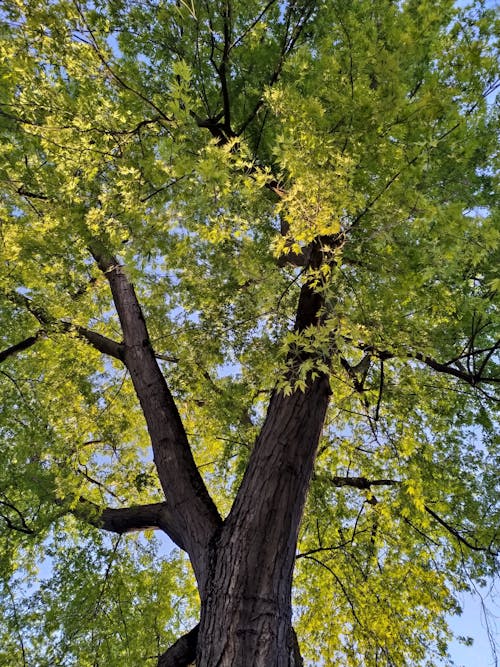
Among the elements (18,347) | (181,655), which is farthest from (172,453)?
(18,347)

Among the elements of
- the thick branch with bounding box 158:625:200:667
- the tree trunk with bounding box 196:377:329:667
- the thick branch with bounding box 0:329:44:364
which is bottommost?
the thick branch with bounding box 158:625:200:667

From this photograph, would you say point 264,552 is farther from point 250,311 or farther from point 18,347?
point 18,347

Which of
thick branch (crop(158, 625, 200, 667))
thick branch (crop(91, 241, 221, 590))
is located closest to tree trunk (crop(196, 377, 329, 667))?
thick branch (crop(91, 241, 221, 590))

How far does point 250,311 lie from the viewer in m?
4.90

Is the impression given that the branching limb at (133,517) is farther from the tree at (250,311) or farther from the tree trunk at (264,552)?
the tree trunk at (264,552)

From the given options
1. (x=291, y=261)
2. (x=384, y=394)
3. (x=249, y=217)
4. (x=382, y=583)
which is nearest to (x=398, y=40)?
(x=249, y=217)

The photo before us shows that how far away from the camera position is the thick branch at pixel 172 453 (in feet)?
11.4

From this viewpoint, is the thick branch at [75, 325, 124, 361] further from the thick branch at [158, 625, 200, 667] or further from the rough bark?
the thick branch at [158, 625, 200, 667]

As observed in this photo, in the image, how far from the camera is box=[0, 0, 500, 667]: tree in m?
2.84

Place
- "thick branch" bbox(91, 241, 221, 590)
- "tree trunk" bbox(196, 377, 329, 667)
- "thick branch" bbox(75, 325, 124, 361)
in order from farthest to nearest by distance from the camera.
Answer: "thick branch" bbox(75, 325, 124, 361) → "thick branch" bbox(91, 241, 221, 590) → "tree trunk" bbox(196, 377, 329, 667)

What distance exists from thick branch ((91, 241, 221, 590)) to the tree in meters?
0.03

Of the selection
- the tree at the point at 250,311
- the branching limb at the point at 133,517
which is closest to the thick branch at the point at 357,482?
the tree at the point at 250,311

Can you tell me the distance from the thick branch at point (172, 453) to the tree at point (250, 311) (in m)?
0.03

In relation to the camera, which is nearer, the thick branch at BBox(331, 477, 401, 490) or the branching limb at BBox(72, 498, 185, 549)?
the branching limb at BBox(72, 498, 185, 549)
